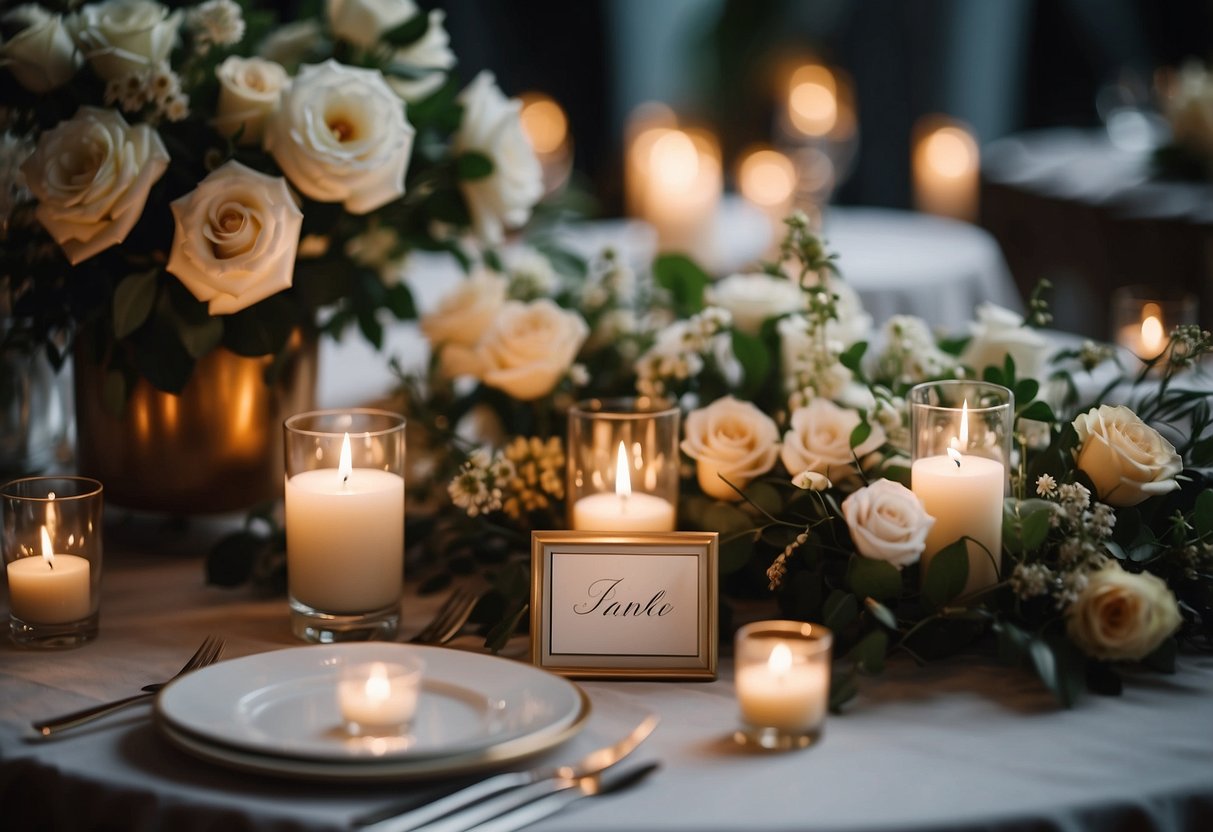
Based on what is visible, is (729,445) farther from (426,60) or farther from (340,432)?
(426,60)

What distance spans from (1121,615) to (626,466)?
17.0 inches

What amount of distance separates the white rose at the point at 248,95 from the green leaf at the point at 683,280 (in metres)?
0.51

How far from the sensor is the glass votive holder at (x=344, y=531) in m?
1.13

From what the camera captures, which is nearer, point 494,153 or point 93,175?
point 93,175

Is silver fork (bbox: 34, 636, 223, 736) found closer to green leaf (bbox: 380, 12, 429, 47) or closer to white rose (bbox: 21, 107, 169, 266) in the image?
white rose (bbox: 21, 107, 169, 266)

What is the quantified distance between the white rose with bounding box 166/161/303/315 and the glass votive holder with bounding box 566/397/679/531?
0.32 meters

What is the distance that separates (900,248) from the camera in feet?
9.86

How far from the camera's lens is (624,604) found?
1.07m

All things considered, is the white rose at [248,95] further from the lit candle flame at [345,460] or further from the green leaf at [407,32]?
the lit candle flame at [345,460]

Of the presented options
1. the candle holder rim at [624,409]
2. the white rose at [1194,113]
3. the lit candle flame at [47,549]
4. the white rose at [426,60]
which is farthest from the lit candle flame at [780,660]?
the white rose at [1194,113]

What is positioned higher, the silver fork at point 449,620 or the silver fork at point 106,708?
the silver fork at point 449,620

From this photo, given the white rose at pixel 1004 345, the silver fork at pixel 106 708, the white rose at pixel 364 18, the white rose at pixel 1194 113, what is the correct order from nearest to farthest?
the silver fork at pixel 106 708, the white rose at pixel 1004 345, the white rose at pixel 364 18, the white rose at pixel 1194 113

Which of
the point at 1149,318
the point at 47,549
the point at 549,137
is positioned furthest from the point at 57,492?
the point at 549,137

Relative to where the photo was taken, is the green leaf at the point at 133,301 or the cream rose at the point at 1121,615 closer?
the cream rose at the point at 1121,615
